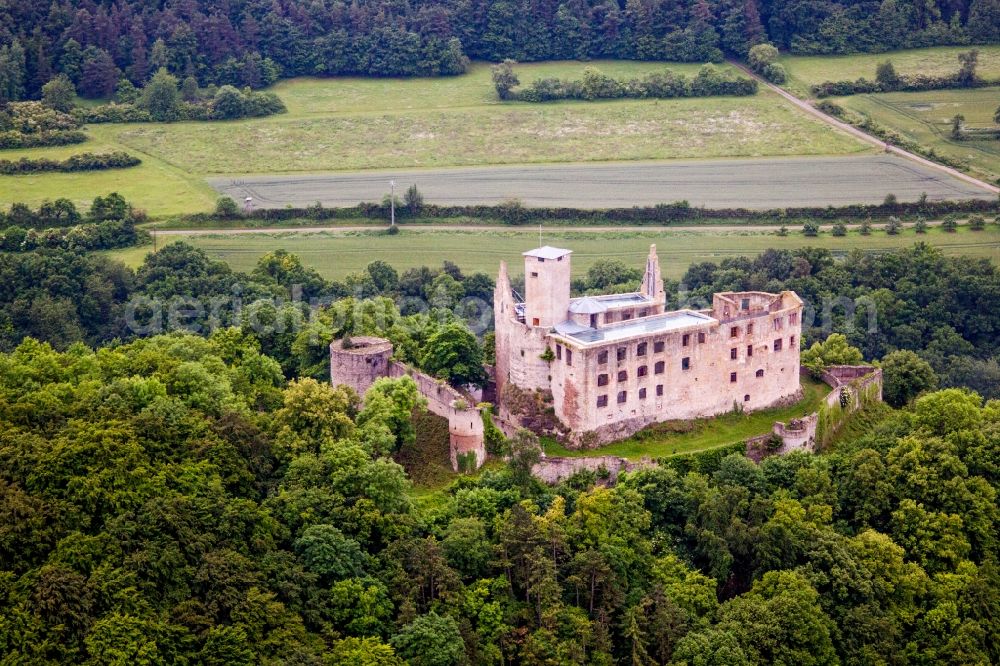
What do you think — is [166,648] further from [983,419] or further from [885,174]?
[885,174]

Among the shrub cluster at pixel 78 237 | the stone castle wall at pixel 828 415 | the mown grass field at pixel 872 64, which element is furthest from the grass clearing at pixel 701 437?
the mown grass field at pixel 872 64

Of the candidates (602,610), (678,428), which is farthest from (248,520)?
(678,428)

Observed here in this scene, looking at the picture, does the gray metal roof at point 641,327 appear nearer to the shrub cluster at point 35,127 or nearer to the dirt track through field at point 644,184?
the dirt track through field at point 644,184

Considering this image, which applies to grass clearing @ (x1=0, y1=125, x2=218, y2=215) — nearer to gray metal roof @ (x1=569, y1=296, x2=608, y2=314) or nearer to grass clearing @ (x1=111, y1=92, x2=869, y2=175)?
grass clearing @ (x1=111, y1=92, x2=869, y2=175)

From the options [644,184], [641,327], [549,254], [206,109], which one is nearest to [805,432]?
[641,327]

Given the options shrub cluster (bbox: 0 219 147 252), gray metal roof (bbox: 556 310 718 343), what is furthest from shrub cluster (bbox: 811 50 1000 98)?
gray metal roof (bbox: 556 310 718 343)

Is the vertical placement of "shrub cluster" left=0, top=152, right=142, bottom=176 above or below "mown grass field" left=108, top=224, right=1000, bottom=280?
above

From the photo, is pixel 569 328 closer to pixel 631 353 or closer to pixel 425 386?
pixel 631 353
